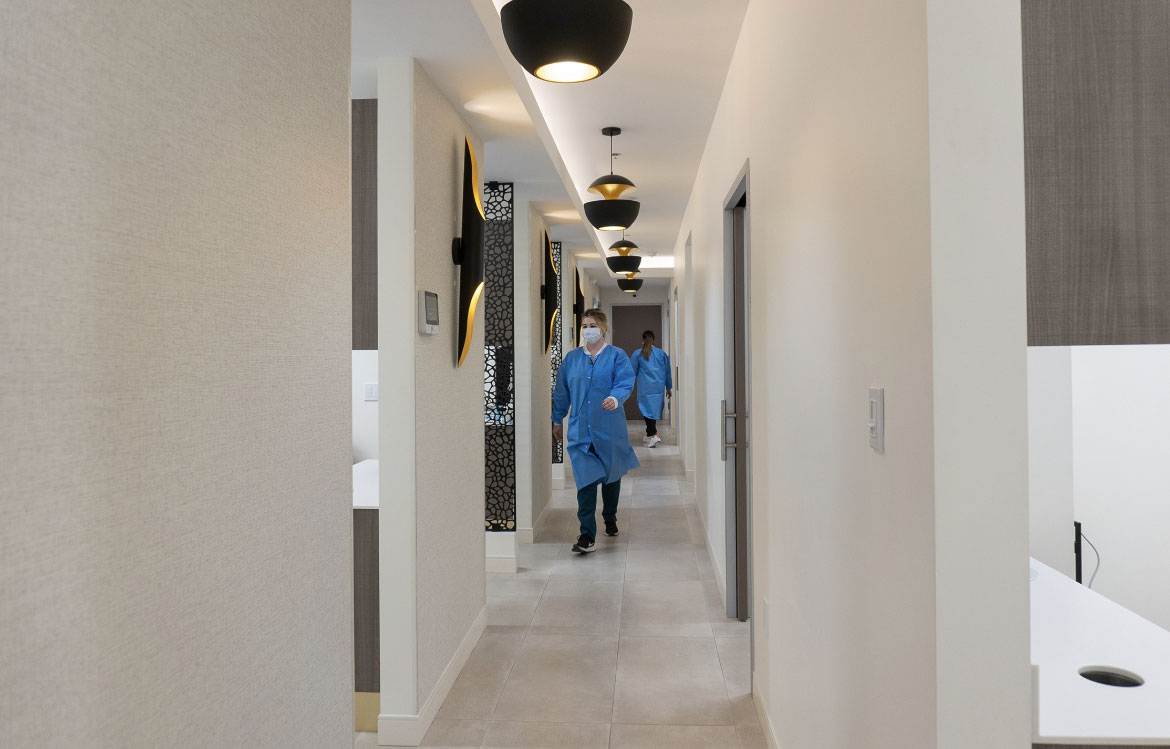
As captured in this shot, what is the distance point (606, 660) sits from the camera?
3.48 m

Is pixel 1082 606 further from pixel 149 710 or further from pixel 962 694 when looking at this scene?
pixel 149 710

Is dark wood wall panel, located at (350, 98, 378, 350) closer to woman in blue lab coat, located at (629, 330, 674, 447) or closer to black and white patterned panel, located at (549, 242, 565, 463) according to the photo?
black and white patterned panel, located at (549, 242, 565, 463)

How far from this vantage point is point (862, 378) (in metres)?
1.56

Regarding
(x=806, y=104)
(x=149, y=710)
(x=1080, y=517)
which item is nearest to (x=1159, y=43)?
(x=806, y=104)

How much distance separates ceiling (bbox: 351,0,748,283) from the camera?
99.0 inches

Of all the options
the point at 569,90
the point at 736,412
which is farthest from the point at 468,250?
the point at 736,412

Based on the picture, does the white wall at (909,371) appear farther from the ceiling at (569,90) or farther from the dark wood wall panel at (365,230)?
the dark wood wall panel at (365,230)

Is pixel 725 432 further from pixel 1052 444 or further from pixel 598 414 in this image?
pixel 1052 444

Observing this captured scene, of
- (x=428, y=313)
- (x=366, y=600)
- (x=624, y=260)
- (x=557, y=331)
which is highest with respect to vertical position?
(x=624, y=260)

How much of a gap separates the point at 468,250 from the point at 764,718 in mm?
2132

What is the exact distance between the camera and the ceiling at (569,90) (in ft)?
8.25

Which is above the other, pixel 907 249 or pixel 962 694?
pixel 907 249

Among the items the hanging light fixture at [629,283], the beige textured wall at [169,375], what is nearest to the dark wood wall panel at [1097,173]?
the beige textured wall at [169,375]

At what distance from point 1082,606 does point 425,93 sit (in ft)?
8.35
